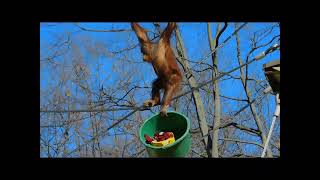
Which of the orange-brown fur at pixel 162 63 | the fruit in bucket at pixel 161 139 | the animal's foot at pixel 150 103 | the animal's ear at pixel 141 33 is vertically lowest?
the fruit in bucket at pixel 161 139

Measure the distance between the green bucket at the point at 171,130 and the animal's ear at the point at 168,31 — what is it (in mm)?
517

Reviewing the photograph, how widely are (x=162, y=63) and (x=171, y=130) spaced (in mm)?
496

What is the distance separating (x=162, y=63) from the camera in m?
3.59

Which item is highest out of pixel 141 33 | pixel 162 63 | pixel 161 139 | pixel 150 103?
pixel 141 33

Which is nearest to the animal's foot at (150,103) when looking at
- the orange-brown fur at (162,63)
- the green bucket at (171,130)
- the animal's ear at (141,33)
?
the orange-brown fur at (162,63)

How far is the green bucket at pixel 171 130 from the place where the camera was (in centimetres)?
307

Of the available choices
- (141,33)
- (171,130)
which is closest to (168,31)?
(141,33)

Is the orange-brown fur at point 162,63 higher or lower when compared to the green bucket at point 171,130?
higher

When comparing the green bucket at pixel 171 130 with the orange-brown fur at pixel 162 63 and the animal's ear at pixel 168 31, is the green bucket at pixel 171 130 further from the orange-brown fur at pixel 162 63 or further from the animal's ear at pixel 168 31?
the animal's ear at pixel 168 31

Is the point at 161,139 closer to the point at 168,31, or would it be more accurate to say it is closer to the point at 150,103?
the point at 150,103
